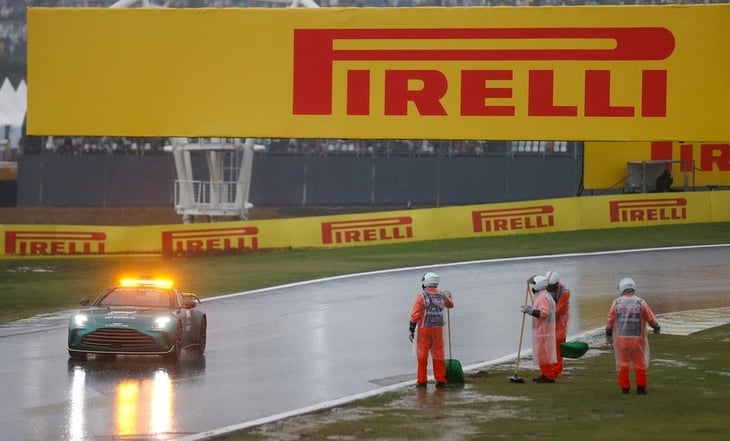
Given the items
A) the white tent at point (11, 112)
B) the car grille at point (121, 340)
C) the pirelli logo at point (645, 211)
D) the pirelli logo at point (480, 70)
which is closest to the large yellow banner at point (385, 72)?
the pirelli logo at point (480, 70)

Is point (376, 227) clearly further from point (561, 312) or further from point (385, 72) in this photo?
point (385, 72)

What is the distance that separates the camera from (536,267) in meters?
34.9

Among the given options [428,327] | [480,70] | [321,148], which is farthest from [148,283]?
[321,148]

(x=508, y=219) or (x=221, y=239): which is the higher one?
(x=508, y=219)

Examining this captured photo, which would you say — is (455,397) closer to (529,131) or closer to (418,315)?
(418,315)

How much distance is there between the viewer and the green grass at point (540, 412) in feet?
46.0

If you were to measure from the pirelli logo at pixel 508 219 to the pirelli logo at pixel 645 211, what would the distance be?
6.97ft

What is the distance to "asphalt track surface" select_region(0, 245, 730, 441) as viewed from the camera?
15.9 m

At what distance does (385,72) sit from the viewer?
568 inches

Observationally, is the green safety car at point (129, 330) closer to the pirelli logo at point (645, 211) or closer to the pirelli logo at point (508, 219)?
the pirelli logo at point (508, 219)

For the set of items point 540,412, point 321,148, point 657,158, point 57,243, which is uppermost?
point 321,148

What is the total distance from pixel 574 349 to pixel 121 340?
7.06m

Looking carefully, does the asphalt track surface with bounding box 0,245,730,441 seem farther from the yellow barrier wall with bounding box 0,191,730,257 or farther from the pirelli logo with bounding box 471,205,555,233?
the pirelli logo with bounding box 471,205,555,233

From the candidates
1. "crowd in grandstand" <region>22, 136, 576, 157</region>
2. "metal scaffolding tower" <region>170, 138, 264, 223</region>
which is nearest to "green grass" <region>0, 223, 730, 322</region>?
"metal scaffolding tower" <region>170, 138, 264, 223</region>
